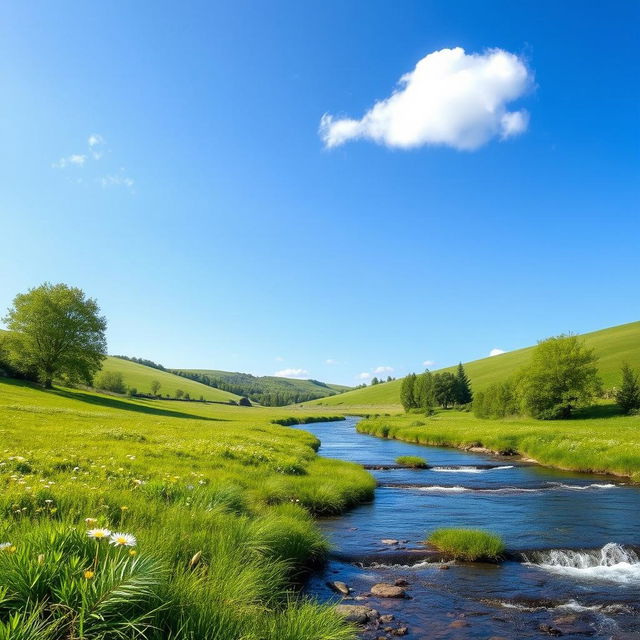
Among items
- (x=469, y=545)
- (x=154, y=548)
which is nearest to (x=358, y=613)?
(x=154, y=548)

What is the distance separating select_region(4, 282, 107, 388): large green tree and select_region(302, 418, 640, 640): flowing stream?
63.5 m

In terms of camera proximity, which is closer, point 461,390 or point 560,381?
point 560,381

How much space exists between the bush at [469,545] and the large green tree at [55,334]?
2831 inches

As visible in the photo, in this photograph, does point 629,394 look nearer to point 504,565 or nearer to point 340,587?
point 504,565

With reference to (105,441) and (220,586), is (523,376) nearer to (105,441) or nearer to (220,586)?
(105,441)

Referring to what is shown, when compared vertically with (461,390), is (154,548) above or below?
below

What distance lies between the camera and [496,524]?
18453mm

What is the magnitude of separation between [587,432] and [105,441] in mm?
40451

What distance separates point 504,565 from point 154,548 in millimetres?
11247

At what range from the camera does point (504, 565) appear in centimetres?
1391

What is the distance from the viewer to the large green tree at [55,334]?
71250mm

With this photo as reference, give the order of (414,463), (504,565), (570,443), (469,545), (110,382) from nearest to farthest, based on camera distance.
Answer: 1. (504,565)
2. (469,545)
3. (414,463)
4. (570,443)
5. (110,382)

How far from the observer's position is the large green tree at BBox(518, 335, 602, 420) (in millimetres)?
68875

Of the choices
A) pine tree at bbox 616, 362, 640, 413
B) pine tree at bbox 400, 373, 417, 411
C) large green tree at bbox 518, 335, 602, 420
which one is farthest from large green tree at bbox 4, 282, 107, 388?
pine tree at bbox 400, 373, 417, 411
